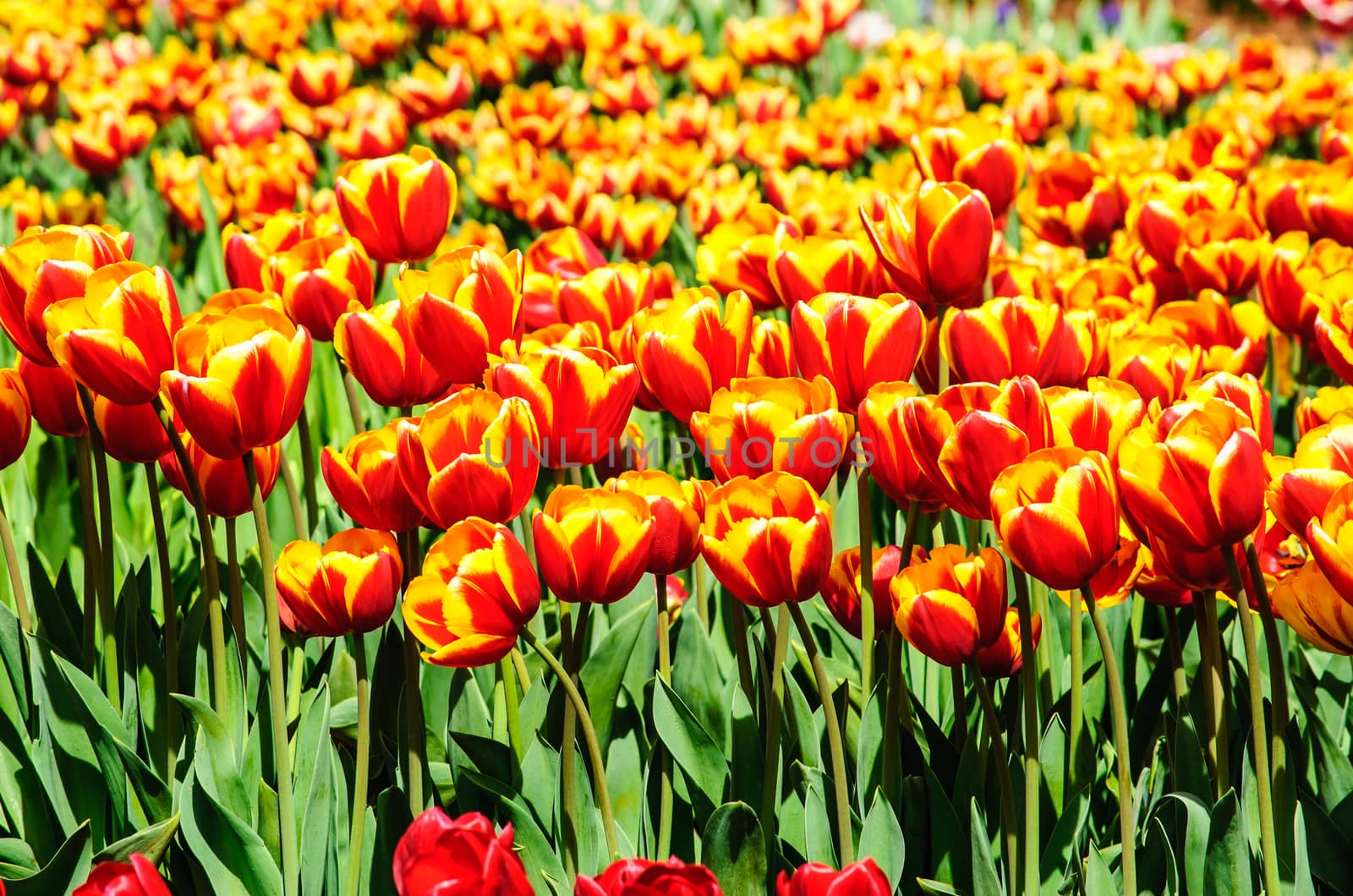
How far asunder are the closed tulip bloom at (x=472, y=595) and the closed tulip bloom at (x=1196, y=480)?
0.47m

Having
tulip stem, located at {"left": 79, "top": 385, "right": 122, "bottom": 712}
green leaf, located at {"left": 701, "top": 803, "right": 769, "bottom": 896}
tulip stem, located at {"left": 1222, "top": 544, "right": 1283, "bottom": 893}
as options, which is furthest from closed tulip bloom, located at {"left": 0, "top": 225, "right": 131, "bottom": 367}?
tulip stem, located at {"left": 1222, "top": 544, "right": 1283, "bottom": 893}

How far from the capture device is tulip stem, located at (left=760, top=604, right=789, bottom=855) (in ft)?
3.87

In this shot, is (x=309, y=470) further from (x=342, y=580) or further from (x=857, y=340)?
(x=857, y=340)

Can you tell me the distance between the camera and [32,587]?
5.08 ft

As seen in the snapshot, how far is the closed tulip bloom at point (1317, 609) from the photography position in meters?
1.08

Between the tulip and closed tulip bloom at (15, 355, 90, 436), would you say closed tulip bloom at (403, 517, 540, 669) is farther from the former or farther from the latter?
closed tulip bloom at (15, 355, 90, 436)

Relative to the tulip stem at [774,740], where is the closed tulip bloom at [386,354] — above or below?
above

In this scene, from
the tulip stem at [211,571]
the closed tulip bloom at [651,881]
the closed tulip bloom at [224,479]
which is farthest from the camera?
the closed tulip bloom at [224,479]

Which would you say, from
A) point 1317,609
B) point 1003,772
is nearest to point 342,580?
point 1003,772

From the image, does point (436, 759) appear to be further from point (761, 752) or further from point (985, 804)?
point (985, 804)

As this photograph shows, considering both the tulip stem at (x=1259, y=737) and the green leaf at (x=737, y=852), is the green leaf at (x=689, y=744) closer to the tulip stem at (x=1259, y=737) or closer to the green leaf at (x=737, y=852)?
the green leaf at (x=737, y=852)

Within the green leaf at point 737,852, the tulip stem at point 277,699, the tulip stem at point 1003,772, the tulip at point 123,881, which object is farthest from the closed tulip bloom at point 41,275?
the tulip stem at point 1003,772

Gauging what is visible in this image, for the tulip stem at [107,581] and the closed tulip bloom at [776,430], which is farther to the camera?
the tulip stem at [107,581]

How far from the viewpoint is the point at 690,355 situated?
4.27ft
